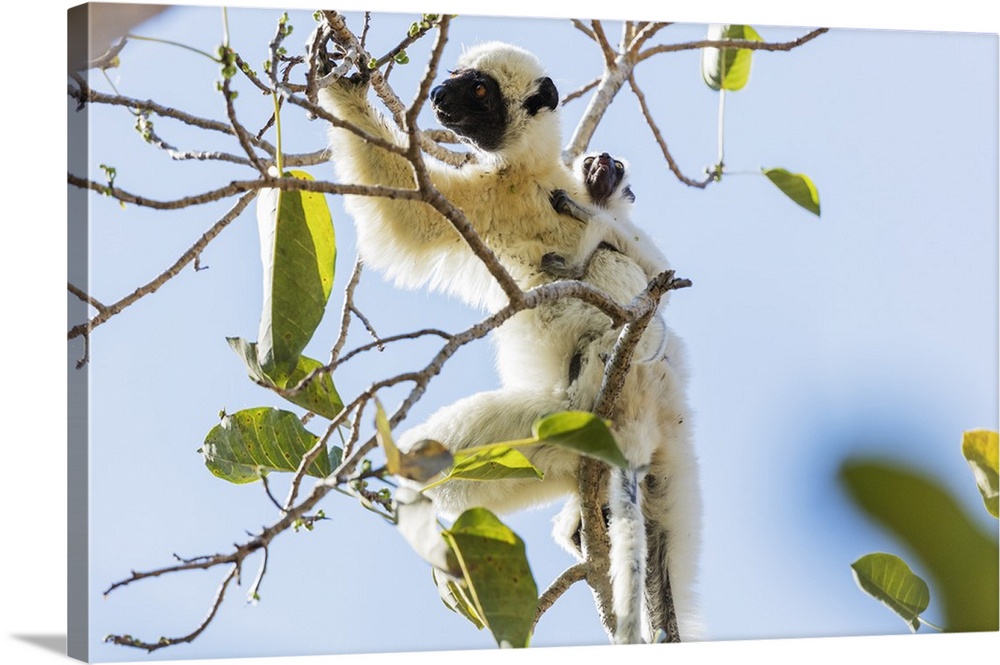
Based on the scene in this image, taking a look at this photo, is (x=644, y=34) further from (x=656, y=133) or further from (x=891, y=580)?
(x=891, y=580)

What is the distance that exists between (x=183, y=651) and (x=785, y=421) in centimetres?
201

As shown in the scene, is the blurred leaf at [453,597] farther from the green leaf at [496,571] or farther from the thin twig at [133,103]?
the thin twig at [133,103]

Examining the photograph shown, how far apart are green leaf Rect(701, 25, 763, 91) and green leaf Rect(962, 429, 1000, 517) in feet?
4.39

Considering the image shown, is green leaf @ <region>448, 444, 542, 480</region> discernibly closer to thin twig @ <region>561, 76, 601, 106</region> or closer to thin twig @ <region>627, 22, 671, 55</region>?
thin twig @ <region>627, 22, 671, 55</region>

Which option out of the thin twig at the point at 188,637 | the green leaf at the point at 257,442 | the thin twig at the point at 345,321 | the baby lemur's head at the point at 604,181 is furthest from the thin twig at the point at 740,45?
the thin twig at the point at 188,637

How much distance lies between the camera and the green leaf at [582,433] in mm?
2326

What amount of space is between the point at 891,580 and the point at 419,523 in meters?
1.49

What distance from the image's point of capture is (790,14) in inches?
155

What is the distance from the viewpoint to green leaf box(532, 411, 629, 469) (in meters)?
2.33

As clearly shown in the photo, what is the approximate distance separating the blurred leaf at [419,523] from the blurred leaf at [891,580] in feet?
4.44

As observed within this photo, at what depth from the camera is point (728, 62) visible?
3.89 metres

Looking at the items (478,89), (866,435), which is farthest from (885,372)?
(478,89)

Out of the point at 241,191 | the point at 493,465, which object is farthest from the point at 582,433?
the point at 241,191

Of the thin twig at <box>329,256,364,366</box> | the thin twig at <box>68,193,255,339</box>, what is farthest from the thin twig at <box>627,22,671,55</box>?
the thin twig at <box>68,193,255,339</box>
